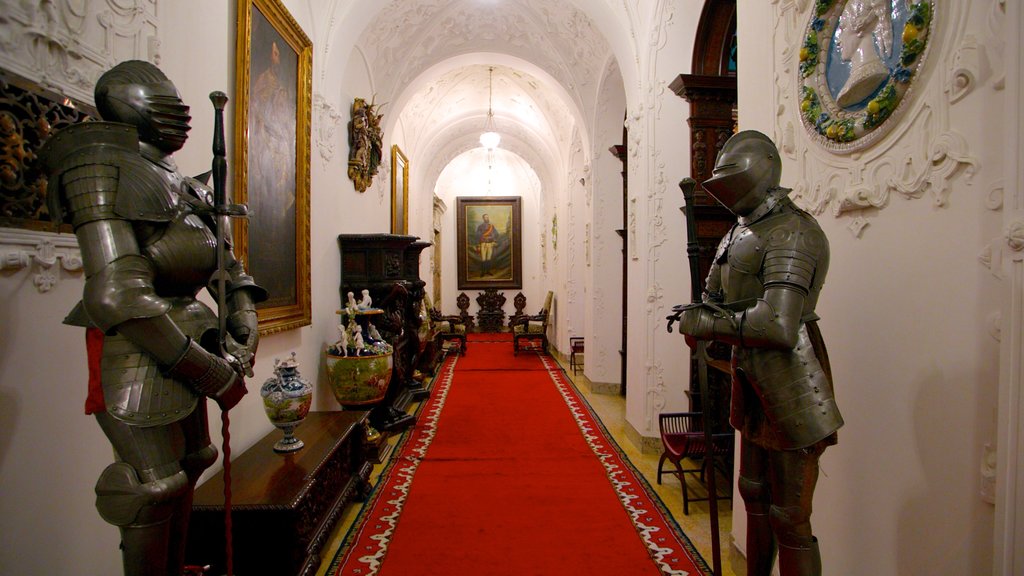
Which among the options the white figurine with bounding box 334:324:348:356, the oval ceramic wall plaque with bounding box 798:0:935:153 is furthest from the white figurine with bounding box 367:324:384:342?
the oval ceramic wall plaque with bounding box 798:0:935:153

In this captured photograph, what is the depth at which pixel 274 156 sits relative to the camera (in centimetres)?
372

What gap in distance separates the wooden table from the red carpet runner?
309mm

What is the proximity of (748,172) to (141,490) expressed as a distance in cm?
229

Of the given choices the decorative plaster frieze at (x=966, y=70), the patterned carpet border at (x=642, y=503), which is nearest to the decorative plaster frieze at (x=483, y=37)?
the patterned carpet border at (x=642, y=503)

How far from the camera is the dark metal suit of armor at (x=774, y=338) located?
162 cm

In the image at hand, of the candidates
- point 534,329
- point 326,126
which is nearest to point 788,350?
point 326,126

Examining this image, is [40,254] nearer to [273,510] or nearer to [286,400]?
[273,510]

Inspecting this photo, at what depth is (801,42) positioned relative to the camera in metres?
2.20

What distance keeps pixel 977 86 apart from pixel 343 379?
451cm

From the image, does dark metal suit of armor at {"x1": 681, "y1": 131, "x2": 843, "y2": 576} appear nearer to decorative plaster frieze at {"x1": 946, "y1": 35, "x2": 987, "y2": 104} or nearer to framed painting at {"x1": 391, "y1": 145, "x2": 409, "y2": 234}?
decorative plaster frieze at {"x1": 946, "y1": 35, "x2": 987, "y2": 104}

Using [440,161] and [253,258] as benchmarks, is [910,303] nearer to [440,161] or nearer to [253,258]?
[253,258]

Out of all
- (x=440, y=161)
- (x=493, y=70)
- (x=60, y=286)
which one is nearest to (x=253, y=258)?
(x=60, y=286)

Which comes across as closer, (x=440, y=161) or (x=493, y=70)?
(x=493, y=70)

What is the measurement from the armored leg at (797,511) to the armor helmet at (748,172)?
0.91 metres
